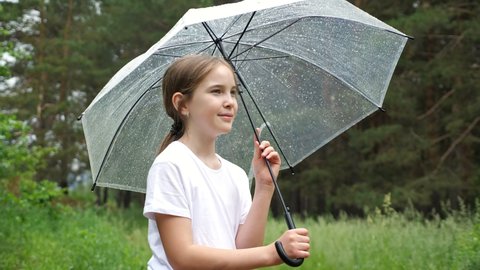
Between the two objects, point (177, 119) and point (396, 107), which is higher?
point (177, 119)

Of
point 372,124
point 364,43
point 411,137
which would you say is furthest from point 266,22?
point 372,124

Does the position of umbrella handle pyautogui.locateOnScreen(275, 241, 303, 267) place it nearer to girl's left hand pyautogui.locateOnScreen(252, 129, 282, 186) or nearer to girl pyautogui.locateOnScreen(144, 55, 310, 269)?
girl pyautogui.locateOnScreen(144, 55, 310, 269)

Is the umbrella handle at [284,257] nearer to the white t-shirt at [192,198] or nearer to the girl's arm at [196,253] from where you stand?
the girl's arm at [196,253]

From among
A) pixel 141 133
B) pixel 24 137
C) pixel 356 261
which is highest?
pixel 141 133

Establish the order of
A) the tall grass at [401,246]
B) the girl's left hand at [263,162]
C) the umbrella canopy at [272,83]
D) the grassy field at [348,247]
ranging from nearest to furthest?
the girl's left hand at [263,162] < the umbrella canopy at [272,83] < the tall grass at [401,246] < the grassy field at [348,247]

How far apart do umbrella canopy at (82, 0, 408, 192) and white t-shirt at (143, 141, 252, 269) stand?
71 centimetres

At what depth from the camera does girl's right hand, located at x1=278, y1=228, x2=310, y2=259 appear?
229 cm

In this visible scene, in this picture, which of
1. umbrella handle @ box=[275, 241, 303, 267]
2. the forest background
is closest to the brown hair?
umbrella handle @ box=[275, 241, 303, 267]

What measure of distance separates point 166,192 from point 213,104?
37 cm

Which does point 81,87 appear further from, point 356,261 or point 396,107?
point 356,261

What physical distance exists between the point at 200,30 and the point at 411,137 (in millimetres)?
20698

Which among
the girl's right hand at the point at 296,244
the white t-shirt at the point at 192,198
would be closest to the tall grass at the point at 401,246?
the white t-shirt at the point at 192,198

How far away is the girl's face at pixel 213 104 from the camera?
102 inches

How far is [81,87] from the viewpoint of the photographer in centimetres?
3334
